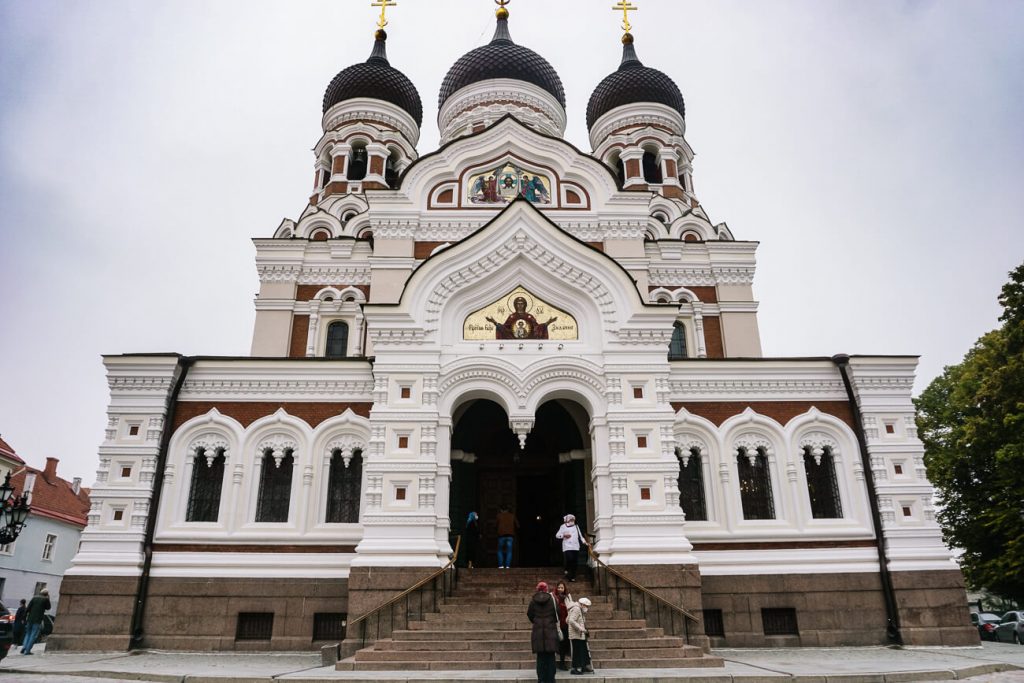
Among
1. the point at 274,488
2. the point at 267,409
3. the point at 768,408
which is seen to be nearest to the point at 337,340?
the point at 267,409

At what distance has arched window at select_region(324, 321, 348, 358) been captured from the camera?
752 inches

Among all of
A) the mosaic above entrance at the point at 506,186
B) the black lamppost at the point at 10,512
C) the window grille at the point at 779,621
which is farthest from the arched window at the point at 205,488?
the window grille at the point at 779,621

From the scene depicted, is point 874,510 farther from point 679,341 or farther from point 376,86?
point 376,86

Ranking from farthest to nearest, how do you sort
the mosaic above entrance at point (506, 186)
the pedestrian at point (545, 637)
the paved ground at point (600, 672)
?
1. the mosaic above entrance at point (506, 186)
2. the paved ground at point (600, 672)
3. the pedestrian at point (545, 637)

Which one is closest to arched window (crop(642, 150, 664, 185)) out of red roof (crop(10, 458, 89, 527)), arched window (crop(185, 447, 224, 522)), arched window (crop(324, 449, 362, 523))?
arched window (crop(324, 449, 362, 523))

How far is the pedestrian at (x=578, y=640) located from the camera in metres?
8.91

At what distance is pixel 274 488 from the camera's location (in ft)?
45.2

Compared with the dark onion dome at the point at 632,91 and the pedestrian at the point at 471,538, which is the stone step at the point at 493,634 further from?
the dark onion dome at the point at 632,91

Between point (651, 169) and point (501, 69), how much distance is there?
6.31m

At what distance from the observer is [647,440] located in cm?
1273

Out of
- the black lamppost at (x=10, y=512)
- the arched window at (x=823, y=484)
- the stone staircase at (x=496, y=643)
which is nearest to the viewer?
the stone staircase at (x=496, y=643)

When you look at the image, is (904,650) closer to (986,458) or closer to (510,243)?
(510,243)

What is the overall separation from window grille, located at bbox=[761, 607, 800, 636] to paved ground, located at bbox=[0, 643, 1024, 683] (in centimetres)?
63

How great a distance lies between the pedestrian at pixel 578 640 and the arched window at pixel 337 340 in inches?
461
